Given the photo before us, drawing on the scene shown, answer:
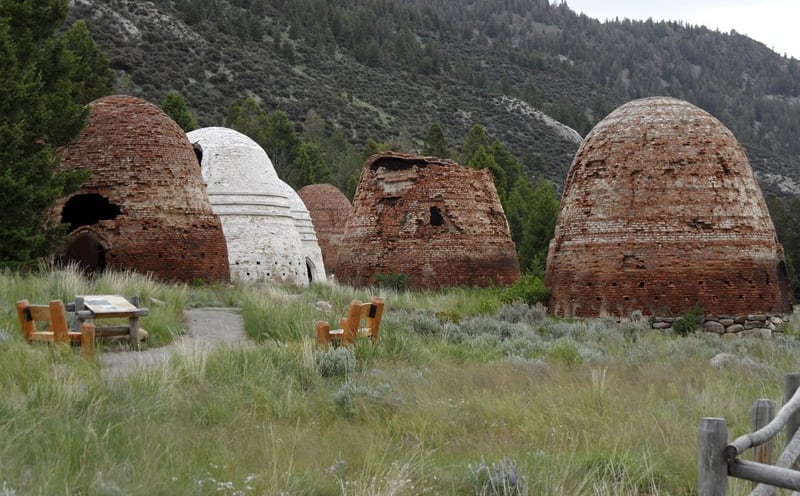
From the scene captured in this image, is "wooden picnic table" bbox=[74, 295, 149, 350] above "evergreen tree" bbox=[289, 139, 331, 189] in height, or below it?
below

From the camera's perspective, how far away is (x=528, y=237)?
34.8 meters

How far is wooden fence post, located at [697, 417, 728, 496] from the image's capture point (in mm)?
3209

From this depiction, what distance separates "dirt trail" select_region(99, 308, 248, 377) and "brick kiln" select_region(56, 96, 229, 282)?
310 centimetres

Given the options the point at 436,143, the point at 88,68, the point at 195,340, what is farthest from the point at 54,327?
the point at 436,143

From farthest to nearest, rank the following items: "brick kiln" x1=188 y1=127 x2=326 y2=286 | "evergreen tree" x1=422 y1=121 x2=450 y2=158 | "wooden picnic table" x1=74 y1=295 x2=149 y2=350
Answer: "evergreen tree" x1=422 y1=121 x2=450 y2=158 → "brick kiln" x1=188 y1=127 x2=326 y2=286 → "wooden picnic table" x1=74 y1=295 x2=149 y2=350

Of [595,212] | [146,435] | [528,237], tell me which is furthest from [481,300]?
[528,237]

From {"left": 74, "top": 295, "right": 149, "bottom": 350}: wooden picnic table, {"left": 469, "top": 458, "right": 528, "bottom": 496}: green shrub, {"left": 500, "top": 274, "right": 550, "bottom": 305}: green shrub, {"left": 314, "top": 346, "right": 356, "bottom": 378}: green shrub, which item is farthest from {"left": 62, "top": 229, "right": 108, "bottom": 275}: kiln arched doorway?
{"left": 469, "top": 458, "right": 528, "bottom": 496}: green shrub

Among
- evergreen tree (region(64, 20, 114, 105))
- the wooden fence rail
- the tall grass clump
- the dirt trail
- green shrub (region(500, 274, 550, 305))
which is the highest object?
evergreen tree (region(64, 20, 114, 105))

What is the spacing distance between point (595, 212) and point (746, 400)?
9565 millimetres

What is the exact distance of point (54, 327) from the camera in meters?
8.00

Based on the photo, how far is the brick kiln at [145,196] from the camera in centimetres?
1580

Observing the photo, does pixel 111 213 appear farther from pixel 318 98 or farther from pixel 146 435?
pixel 318 98

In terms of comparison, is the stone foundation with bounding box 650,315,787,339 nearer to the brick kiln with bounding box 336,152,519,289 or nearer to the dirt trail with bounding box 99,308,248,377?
the brick kiln with bounding box 336,152,519,289

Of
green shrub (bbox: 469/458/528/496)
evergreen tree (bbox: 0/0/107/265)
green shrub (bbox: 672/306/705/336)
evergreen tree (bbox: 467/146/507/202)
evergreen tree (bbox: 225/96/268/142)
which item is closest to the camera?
green shrub (bbox: 469/458/528/496)
